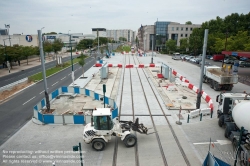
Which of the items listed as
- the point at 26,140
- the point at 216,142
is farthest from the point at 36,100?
the point at 216,142

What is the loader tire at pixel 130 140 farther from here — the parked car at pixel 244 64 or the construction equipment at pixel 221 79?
the parked car at pixel 244 64

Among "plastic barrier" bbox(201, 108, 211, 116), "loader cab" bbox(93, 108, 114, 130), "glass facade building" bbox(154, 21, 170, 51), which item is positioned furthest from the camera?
"glass facade building" bbox(154, 21, 170, 51)

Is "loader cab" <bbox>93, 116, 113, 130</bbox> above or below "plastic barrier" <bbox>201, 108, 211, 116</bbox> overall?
above

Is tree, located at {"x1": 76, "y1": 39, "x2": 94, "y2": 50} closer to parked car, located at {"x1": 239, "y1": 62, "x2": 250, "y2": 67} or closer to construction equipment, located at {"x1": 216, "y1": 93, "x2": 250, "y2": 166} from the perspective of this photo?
parked car, located at {"x1": 239, "y1": 62, "x2": 250, "y2": 67}

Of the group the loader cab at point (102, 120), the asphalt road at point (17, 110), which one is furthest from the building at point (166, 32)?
the loader cab at point (102, 120)

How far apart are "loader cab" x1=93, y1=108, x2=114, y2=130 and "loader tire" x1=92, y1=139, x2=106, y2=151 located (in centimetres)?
74

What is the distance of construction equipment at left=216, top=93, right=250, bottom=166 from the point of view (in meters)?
9.21

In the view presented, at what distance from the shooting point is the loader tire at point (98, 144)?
35.5ft

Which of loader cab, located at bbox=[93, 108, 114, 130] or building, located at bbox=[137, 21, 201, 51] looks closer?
loader cab, located at bbox=[93, 108, 114, 130]

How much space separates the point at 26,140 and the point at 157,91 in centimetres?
1562

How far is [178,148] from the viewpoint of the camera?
36.8 feet

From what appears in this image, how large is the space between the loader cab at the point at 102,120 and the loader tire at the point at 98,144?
0.74 metres

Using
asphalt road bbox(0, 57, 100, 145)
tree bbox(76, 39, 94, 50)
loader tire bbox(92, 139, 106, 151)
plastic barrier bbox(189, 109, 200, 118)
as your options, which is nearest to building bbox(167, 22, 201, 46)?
tree bbox(76, 39, 94, 50)

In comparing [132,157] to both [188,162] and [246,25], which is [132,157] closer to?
[188,162]
